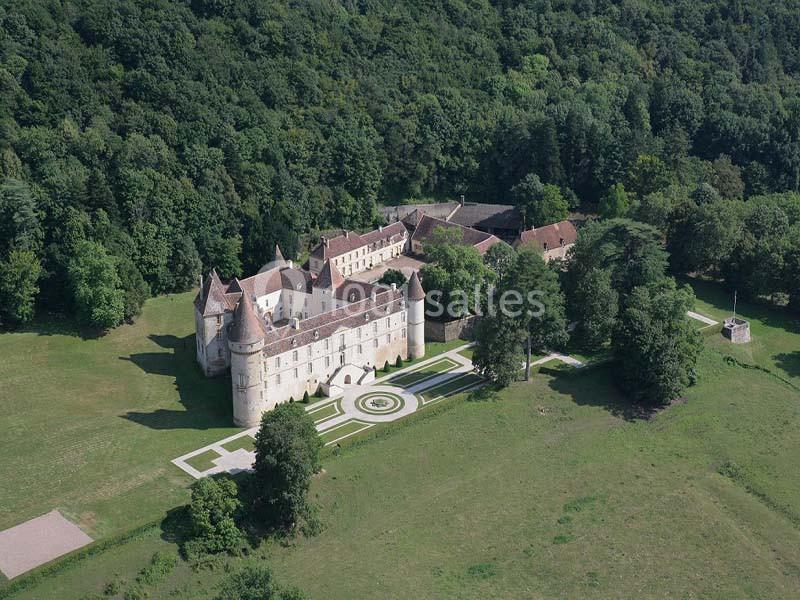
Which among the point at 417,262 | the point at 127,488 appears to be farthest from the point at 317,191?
the point at 127,488

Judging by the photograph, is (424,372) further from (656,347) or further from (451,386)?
(656,347)

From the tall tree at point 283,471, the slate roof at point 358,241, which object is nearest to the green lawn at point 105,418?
the tall tree at point 283,471

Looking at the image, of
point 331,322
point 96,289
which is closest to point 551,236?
point 331,322

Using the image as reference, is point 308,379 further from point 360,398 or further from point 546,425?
point 546,425

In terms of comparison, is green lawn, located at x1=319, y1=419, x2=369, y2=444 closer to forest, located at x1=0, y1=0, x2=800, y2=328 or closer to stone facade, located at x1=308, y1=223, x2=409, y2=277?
forest, located at x1=0, y1=0, x2=800, y2=328

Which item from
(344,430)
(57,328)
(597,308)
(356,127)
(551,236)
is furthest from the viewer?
(356,127)

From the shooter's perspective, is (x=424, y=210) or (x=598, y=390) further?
(x=424, y=210)
